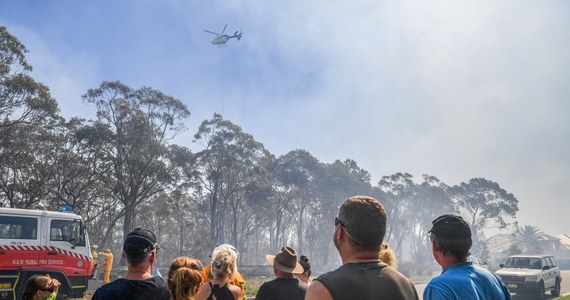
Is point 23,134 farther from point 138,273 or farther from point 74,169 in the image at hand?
point 138,273

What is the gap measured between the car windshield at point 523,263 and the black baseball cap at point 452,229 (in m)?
17.2

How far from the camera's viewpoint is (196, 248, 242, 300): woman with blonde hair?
3.89m

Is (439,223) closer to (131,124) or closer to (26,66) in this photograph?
(26,66)

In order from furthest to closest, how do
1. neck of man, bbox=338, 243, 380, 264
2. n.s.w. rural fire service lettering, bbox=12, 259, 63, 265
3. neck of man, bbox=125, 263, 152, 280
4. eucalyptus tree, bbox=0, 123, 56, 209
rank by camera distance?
1. eucalyptus tree, bbox=0, 123, 56, 209
2. n.s.w. rural fire service lettering, bbox=12, 259, 63, 265
3. neck of man, bbox=125, 263, 152, 280
4. neck of man, bbox=338, 243, 380, 264

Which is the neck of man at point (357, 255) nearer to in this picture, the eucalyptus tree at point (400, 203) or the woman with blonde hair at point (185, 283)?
the woman with blonde hair at point (185, 283)

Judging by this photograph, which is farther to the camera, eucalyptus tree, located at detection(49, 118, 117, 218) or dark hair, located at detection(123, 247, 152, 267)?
eucalyptus tree, located at detection(49, 118, 117, 218)

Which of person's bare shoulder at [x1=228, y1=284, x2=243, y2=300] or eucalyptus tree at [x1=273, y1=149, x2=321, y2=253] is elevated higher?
eucalyptus tree at [x1=273, y1=149, x2=321, y2=253]


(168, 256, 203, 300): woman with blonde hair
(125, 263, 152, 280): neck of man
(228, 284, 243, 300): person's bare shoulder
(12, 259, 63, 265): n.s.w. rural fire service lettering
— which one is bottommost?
Result: (12, 259, 63, 265): n.s.w. rural fire service lettering

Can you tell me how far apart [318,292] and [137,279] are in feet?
5.98

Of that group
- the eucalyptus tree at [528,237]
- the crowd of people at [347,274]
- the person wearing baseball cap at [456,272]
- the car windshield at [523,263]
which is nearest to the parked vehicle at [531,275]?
the car windshield at [523,263]

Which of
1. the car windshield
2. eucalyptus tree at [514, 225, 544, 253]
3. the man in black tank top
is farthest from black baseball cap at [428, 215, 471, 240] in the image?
eucalyptus tree at [514, 225, 544, 253]

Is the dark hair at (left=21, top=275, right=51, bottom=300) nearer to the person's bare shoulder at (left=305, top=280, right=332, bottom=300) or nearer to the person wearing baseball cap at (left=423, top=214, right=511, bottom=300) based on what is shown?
the person's bare shoulder at (left=305, top=280, right=332, bottom=300)

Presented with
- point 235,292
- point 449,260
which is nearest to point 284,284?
point 235,292

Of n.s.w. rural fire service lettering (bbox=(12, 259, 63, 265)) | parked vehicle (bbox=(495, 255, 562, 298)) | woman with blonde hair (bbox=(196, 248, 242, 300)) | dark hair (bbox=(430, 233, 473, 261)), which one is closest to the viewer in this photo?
dark hair (bbox=(430, 233, 473, 261))
